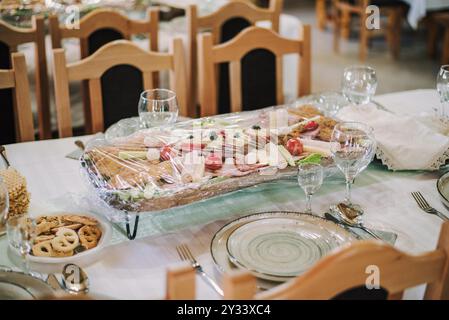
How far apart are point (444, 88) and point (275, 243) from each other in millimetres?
879

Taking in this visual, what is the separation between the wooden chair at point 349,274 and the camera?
84 cm

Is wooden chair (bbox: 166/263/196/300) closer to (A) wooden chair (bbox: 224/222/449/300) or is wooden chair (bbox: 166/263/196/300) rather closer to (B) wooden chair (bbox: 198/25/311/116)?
(A) wooden chair (bbox: 224/222/449/300)

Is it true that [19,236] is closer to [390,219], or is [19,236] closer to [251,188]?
[251,188]

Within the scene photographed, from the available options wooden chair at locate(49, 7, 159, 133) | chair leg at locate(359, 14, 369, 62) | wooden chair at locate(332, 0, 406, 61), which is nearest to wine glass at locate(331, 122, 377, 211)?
wooden chair at locate(49, 7, 159, 133)

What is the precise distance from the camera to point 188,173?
137 cm

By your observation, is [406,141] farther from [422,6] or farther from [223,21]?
[422,6]

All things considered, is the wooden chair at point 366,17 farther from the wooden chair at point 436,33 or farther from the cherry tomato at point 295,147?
the cherry tomato at point 295,147

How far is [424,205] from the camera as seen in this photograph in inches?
56.5

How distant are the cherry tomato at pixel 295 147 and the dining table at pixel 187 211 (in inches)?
2.7

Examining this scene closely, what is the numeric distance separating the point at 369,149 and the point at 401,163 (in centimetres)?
20

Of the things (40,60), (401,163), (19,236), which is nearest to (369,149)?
(401,163)

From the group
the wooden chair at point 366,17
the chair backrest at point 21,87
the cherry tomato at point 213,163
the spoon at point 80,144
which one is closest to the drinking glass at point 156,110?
the spoon at point 80,144

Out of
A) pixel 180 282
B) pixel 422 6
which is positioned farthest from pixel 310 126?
pixel 422 6

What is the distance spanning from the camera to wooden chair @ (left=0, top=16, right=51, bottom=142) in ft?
7.52
